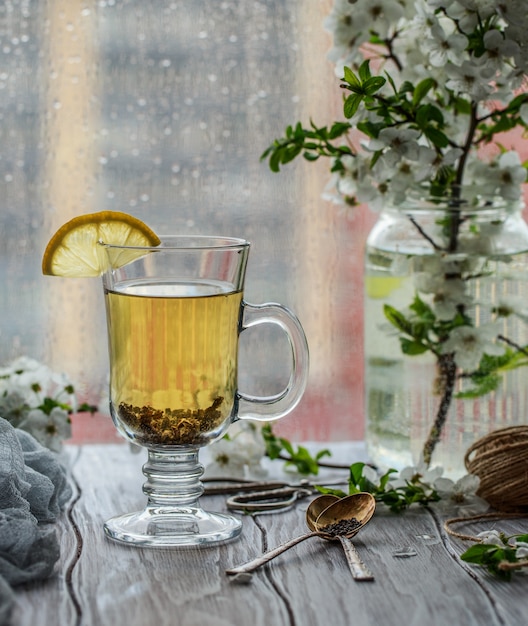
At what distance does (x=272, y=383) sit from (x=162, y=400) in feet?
2.76

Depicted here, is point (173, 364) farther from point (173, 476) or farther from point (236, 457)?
point (236, 457)

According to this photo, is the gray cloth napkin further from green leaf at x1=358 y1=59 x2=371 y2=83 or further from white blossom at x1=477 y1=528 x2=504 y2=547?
green leaf at x1=358 y1=59 x2=371 y2=83

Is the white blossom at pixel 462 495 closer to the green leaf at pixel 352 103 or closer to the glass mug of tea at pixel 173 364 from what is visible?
the glass mug of tea at pixel 173 364

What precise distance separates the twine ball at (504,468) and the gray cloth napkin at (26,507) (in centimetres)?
54

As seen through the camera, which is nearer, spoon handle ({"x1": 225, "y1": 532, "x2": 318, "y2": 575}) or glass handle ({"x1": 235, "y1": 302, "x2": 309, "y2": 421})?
spoon handle ({"x1": 225, "y1": 532, "x2": 318, "y2": 575})

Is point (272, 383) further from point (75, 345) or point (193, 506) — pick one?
point (193, 506)

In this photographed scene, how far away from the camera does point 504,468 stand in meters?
1.21

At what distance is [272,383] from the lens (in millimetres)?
1923

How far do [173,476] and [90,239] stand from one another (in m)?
0.29

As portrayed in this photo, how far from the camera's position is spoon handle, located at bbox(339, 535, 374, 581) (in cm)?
99

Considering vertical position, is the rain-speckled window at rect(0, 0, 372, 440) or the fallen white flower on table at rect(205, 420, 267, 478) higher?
the rain-speckled window at rect(0, 0, 372, 440)

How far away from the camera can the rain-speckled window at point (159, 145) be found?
1781 mm

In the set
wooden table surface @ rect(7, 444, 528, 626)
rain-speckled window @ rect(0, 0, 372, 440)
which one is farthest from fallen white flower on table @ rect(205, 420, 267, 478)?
rain-speckled window @ rect(0, 0, 372, 440)

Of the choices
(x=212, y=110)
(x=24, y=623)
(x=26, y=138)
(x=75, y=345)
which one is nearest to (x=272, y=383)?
(x=75, y=345)
